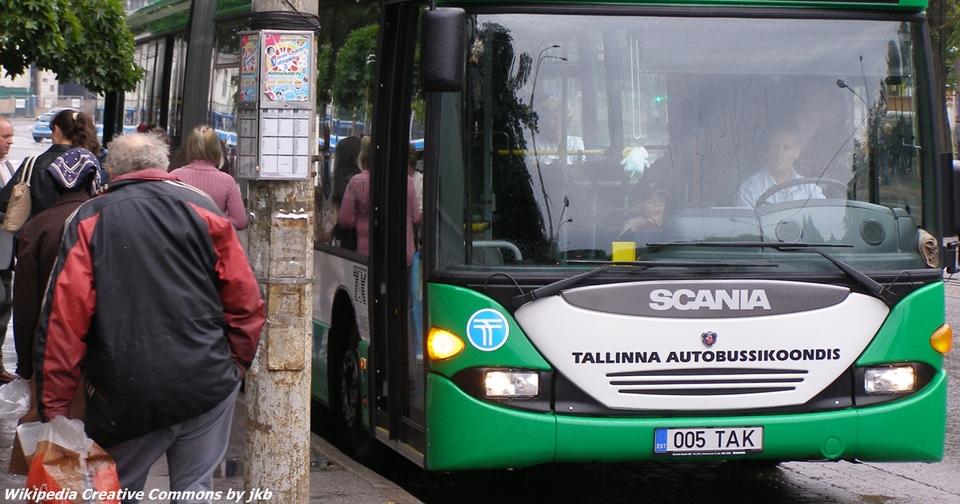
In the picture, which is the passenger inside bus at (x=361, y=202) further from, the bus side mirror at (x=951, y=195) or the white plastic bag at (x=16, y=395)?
the bus side mirror at (x=951, y=195)

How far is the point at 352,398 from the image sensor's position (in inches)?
340

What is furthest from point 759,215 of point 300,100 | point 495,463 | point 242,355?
point 242,355

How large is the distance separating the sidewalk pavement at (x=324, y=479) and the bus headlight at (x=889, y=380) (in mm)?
2164

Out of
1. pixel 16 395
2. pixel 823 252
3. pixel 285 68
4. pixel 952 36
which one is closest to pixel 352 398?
pixel 16 395

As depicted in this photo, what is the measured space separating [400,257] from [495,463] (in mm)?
1274

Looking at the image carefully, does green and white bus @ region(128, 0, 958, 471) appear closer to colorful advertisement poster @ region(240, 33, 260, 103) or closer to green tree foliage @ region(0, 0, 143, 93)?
colorful advertisement poster @ region(240, 33, 260, 103)

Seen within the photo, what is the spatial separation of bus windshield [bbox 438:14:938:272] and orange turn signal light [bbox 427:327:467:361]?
0.99 feet

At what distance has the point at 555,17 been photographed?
270 inches

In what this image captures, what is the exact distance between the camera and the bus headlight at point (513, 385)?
21.9 feet

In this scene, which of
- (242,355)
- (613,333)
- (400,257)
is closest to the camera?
(242,355)

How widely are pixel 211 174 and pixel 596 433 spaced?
3766 mm

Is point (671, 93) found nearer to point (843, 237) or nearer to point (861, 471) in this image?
point (843, 237)

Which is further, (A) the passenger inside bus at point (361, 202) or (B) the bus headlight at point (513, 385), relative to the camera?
(A) the passenger inside bus at point (361, 202)

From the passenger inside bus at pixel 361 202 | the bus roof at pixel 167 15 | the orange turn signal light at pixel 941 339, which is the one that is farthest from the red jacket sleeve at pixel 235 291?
the bus roof at pixel 167 15
